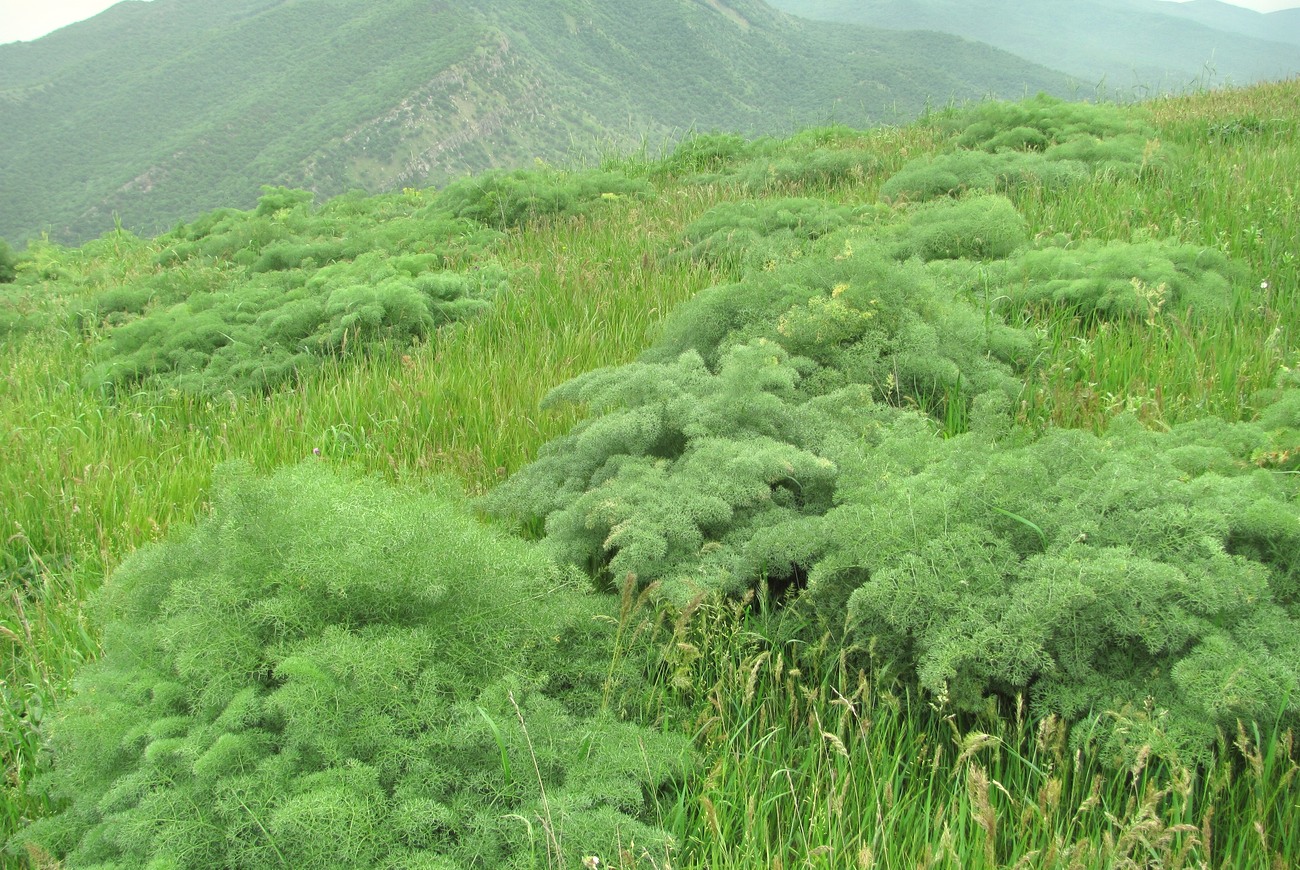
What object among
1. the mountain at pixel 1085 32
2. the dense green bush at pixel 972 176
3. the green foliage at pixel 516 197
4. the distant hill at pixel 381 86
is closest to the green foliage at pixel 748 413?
the dense green bush at pixel 972 176

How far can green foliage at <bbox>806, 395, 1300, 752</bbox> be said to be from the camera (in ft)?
6.13

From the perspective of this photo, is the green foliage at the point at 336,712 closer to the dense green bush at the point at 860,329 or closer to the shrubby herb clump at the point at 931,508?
the shrubby herb clump at the point at 931,508

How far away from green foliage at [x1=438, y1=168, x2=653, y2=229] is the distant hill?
38868mm

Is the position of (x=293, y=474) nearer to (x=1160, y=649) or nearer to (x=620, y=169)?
(x=1160, y=649)

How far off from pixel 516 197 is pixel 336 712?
8.39 meters

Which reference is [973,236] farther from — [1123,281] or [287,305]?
[287,305]

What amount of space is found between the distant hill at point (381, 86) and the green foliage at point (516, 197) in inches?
1530

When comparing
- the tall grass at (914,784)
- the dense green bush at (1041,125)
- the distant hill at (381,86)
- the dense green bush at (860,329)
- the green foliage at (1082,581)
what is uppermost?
the distant hill at (381,86)

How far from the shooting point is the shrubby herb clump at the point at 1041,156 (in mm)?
7344

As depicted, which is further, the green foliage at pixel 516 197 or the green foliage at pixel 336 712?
the green foliage at pixel 516 197

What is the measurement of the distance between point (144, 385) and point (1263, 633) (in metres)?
6.50

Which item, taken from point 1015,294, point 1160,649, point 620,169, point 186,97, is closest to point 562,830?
point 1160,649

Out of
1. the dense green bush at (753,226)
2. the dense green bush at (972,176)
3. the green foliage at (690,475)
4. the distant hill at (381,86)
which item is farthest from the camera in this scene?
the distant hill at (381,86)

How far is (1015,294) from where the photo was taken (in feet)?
15.8
